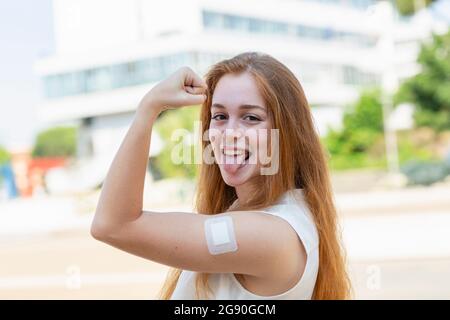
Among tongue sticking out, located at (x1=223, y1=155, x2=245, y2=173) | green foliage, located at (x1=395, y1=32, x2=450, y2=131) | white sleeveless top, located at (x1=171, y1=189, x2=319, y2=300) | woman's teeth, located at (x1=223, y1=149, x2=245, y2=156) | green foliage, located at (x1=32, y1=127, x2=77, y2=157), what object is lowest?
green foliage, located at (x1=32, y1=127, x2=77, y2=157)

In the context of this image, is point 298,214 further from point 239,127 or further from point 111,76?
point 111,76

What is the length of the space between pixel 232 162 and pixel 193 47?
23541 mm

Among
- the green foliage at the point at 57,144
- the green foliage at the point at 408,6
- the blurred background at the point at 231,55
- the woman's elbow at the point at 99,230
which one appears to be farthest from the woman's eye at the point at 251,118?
the green foliage at the point at 57,144

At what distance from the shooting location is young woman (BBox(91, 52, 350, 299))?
95cm

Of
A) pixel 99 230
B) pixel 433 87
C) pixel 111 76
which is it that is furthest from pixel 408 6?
pixel 99 230

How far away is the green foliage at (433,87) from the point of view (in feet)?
67.0

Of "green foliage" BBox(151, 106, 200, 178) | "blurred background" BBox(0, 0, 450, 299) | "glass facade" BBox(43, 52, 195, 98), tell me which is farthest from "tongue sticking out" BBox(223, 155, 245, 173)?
"glass facade" BBox(43, 52, 195, 98)

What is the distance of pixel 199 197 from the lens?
126 cm

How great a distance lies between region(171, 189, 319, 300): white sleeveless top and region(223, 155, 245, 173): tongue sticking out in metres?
0.09

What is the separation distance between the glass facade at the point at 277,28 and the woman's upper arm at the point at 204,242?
966 inches

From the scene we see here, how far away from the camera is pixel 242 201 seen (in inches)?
46.5

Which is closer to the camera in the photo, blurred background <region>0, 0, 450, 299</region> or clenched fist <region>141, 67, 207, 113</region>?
clenched fist <region>141, 67, 207, 113</region>

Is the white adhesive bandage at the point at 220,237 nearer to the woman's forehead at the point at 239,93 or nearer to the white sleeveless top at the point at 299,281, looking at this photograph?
the white sleeveless top at the point at 299,281

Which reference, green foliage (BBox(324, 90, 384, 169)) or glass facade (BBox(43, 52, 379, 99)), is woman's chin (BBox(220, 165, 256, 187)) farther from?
glass facade (BBox(43, 52, 379, 99))
